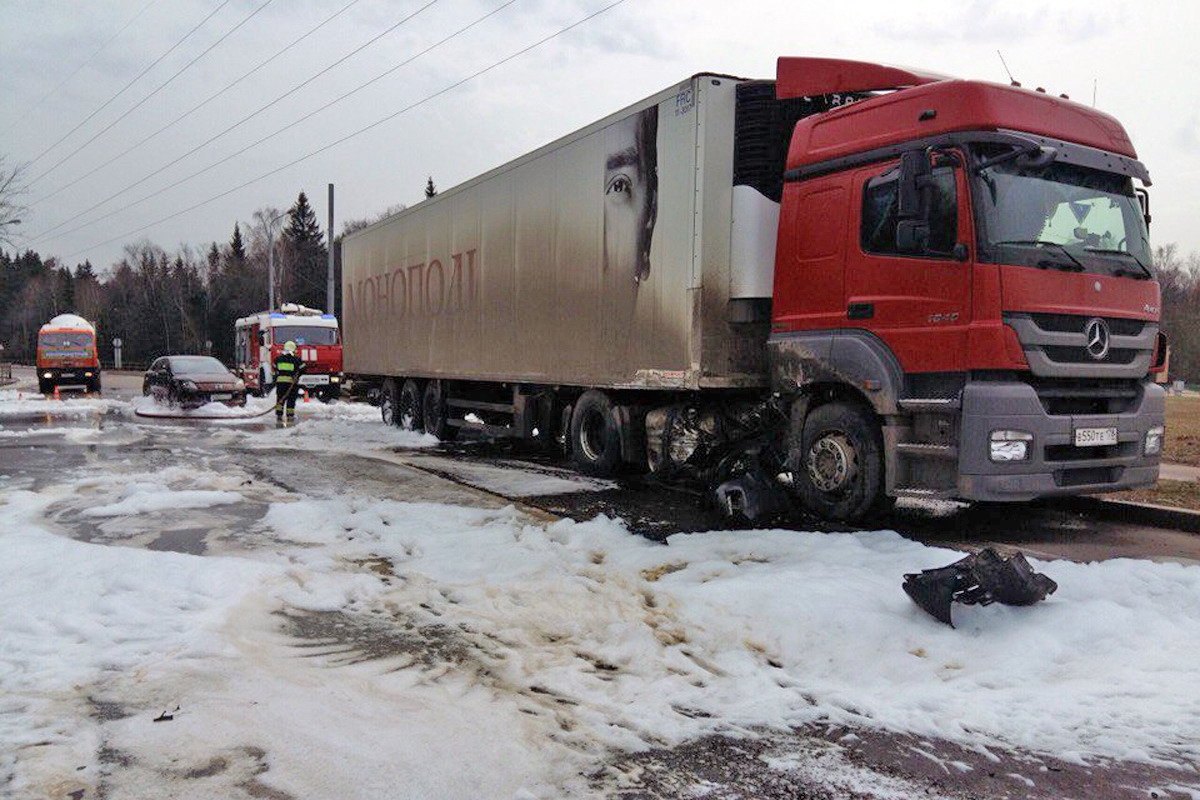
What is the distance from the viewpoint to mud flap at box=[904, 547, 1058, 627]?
4.52 m

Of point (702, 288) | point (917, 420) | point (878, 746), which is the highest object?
point (702, 288)

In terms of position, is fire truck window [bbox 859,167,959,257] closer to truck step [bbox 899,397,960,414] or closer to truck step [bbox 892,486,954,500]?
truck step [bbox 899,397,960,414]

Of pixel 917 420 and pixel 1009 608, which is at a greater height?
pixel 917 420

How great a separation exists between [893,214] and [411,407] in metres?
11.4

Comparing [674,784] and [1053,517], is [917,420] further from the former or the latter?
[674,784]

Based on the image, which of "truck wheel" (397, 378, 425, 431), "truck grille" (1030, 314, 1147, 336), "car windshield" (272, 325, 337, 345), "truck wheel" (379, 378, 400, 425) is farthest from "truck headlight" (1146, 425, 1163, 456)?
"car windshield" (272, 325, 337, 345)

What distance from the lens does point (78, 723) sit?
10.6 feet

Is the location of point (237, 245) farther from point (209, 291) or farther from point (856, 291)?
point (856, 291)

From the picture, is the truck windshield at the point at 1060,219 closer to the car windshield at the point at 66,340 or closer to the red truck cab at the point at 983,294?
the red truck cab at the point at 983,294

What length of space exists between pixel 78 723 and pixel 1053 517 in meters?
7.85

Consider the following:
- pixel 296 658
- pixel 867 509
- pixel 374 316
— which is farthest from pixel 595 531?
pixel 374 316

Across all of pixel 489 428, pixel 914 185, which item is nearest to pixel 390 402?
pixel 489 428

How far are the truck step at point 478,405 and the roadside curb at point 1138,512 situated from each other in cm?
714

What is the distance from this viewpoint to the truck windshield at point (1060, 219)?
6.25 meters
